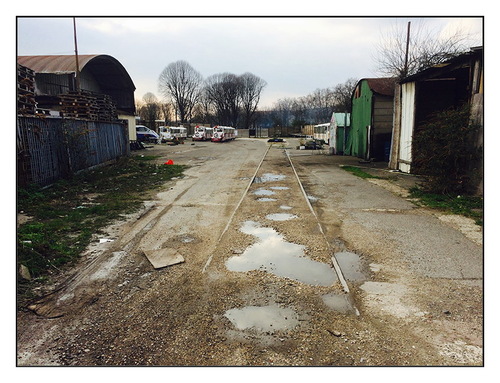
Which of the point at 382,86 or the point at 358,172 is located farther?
the point at 382,86

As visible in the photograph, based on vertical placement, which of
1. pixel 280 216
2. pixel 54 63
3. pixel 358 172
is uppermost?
pixel 54 63

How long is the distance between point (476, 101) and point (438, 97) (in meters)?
5.43

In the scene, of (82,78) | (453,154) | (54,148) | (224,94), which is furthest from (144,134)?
(224,94)

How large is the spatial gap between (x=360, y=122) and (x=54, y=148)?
17.3 meters

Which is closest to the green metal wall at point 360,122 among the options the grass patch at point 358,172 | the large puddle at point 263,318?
the grass patch at point 358,172

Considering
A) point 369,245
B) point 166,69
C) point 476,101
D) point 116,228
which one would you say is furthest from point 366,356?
point 166,69

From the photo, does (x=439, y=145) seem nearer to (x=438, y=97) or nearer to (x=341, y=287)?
(x=438, y=97)

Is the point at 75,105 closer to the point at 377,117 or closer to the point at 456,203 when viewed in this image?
the point at 377,117

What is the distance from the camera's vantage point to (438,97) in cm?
1402

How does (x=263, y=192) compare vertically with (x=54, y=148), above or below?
below

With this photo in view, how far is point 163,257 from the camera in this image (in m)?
5.29

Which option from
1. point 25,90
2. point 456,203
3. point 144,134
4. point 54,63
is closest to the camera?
point 456,203

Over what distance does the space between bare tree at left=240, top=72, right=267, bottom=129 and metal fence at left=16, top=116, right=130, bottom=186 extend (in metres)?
73.6

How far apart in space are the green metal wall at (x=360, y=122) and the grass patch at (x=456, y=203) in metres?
11.2
